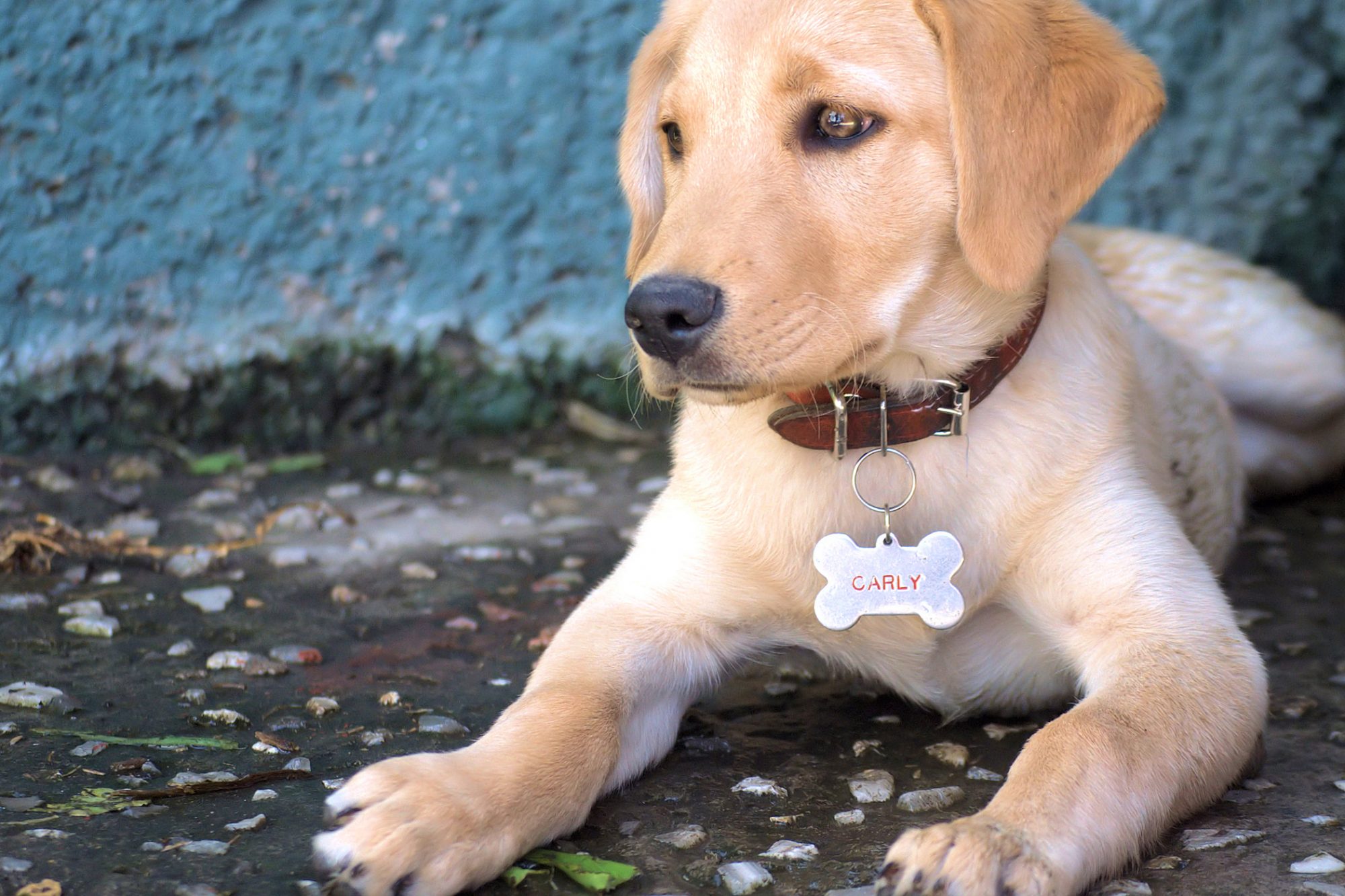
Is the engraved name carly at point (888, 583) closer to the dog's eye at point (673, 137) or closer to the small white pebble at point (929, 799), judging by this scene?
the small white pebble at point (929, 799)

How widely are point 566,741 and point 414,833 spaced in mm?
367

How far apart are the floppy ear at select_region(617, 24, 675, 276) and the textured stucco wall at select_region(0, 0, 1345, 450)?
1.83 meters

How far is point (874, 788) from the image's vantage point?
8.00ft

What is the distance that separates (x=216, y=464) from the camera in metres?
4.65

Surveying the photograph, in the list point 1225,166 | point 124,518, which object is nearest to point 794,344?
point 124,518

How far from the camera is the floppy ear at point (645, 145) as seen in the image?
3.06 meters

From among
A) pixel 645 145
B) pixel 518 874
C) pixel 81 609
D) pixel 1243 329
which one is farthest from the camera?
pixel 1243 329

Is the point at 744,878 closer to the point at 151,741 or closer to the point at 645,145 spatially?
the point at 151,741

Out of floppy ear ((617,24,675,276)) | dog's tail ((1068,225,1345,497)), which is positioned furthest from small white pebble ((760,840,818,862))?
dog's tail ((1068,225,1345,497))

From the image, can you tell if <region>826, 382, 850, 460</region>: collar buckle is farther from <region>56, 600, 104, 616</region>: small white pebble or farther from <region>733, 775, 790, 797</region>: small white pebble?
<region>56, 600, 104, 616</region>: small white pebble

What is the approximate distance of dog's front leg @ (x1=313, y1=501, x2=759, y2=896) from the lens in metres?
2.03

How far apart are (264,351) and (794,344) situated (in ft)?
9.75

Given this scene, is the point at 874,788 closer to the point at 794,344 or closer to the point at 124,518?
the point at 794,344

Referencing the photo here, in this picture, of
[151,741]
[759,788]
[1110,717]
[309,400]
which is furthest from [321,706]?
[309,400]
